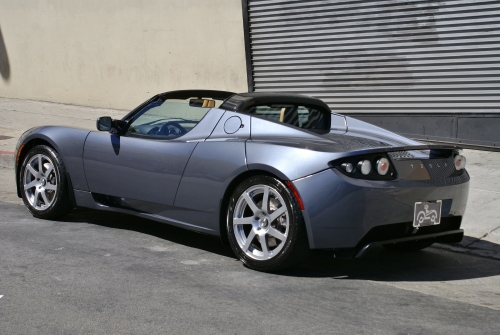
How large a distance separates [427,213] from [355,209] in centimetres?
65

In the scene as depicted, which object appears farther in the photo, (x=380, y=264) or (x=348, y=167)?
(x=380, y=264)

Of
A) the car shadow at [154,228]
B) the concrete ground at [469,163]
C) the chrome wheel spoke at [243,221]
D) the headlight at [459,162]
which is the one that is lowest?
the concrete ground at [469,163]

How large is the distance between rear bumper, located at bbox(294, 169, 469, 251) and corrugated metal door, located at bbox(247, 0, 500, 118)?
5.68m

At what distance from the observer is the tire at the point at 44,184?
6.34 meters

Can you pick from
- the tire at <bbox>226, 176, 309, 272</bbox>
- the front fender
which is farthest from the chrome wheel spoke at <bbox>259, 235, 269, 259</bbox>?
the front fender

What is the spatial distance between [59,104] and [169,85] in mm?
3174

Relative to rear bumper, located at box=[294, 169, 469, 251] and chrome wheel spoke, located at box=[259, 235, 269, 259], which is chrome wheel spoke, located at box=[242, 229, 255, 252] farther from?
rear bumper, located at box=[294, 169, 469, 251]

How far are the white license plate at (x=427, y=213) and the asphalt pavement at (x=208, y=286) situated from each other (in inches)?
17.0

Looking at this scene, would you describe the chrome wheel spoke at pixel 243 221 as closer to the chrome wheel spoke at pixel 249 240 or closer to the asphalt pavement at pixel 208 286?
the chrome wheel spoke at pixel 249 240

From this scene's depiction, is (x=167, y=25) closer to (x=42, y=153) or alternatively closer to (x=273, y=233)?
(x=42, y=153)

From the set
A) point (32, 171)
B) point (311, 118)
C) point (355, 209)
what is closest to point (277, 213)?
point (355, 209)

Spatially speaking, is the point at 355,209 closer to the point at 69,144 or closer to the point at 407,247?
the point at 407,247

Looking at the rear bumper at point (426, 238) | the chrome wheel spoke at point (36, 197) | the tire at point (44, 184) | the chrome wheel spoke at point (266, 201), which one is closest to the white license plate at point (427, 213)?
the rear bumper at point (426, 238)

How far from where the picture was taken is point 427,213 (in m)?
4.93
